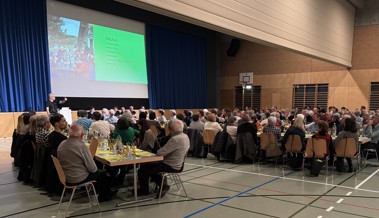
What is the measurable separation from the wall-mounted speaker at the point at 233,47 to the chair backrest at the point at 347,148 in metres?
13.8

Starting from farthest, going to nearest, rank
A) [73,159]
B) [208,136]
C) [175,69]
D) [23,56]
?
1. [175,69]
2. [23,56]
3. [208,136]
4. [73,159]

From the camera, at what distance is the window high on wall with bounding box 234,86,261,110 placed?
18684 mm

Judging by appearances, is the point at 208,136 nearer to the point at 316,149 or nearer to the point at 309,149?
the point at 309,149

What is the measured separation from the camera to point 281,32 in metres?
9.93

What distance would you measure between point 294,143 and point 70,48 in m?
10.1

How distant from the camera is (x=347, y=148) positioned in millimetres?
6152

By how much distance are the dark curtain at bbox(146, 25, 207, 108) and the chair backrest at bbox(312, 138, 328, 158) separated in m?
11.3

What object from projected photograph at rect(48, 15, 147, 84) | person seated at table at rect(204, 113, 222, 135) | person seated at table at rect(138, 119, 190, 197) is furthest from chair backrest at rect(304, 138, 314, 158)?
projected photograph at rect(48, 15, 147, 84)

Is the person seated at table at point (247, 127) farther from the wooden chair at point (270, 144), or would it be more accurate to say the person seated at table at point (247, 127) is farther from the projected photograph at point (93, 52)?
the projected photograph at point (93, 52)

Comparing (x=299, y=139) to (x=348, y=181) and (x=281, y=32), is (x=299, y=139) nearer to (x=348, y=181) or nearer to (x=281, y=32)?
(x=348, y=181)

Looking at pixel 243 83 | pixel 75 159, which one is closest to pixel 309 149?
pixel 75 159

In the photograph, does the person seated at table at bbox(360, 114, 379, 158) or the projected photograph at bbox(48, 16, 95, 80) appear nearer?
the person seated at table at bbox(360, 114, 379, 158)

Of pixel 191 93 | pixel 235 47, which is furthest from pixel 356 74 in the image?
pixel 191 93

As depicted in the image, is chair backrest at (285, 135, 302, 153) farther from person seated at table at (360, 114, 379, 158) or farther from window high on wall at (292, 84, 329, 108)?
window high on wall at (292, 84, 329, 108)
